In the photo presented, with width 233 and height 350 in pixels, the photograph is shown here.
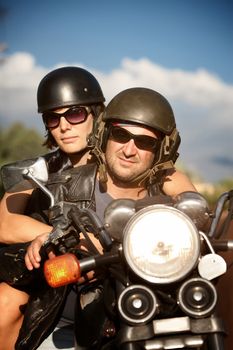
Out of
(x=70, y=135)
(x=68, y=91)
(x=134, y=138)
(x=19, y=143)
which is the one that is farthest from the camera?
(x=19, y=143)

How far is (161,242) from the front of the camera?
6.68ft

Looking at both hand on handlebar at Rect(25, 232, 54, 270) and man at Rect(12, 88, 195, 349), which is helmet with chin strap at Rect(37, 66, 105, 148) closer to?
man at Rect(12, 88, 195, 349)

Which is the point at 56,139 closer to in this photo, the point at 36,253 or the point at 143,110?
the point at 143,110

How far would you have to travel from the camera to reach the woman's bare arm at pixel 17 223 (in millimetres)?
2982

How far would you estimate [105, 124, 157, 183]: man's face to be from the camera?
2.87m

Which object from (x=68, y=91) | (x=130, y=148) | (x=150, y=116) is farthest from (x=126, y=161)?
(x=68, y=91)

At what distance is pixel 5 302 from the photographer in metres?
3.06

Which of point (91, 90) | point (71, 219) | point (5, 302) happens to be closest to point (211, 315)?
point (71, 219)

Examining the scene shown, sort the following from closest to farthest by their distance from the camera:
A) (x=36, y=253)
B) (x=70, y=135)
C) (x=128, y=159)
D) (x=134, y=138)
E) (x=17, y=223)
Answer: (x=36, y=253)
(x=134, y=138)
(x=128, y=159)
(x=17, y=223)
(x=70, y=135)

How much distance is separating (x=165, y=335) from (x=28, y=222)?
117 cm

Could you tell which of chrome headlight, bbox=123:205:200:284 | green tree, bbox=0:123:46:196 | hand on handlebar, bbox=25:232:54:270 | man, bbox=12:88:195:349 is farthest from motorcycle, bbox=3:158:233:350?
green tree, bbox=0:123:46:196

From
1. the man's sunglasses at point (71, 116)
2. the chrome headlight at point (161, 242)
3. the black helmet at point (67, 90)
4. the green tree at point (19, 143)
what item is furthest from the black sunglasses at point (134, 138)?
the green tree at point (19, 143)

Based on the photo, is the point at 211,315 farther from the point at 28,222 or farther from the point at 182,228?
the point at 28,222

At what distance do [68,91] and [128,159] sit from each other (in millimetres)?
1360
